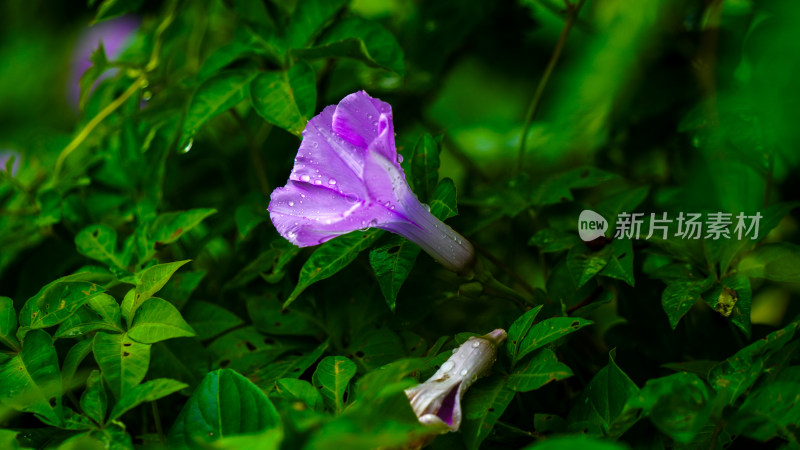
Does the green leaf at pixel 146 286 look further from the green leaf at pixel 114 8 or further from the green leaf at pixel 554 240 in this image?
the green leaf at pixel 114 8

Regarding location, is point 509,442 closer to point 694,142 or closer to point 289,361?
point 289,361

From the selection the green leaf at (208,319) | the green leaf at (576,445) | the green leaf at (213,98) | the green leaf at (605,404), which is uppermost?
the green leaf at (213,98)

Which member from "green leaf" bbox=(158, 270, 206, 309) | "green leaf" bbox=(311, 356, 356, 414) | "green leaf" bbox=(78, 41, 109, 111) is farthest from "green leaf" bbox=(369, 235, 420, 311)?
"green leaf" bbox=(78, 41, 109, 111)

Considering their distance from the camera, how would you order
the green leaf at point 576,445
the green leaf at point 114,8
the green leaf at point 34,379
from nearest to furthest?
the green leaf at point 576,445 < the green leaf at point 34,379 < the green leaf at point 114,8

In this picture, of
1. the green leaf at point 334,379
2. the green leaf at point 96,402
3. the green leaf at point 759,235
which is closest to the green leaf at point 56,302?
the green leaf at point 96,402

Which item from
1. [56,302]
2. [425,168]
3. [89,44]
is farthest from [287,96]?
[89,44]

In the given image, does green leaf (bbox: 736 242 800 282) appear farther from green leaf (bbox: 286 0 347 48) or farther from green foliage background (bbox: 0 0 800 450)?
green leaf (bbox: 286 0 347 48)

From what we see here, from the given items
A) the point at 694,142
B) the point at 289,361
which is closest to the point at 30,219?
the point at 289,361

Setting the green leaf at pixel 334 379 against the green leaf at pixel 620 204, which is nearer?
the green leaf at pixel 334 379
